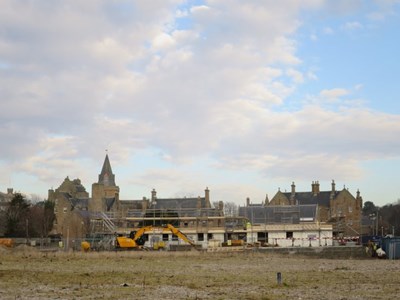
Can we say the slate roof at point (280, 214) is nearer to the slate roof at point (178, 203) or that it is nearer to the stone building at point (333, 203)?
the stone building at point (333, 203)

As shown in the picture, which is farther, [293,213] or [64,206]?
[64,206]

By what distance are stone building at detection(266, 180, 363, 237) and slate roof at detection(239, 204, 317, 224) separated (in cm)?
800

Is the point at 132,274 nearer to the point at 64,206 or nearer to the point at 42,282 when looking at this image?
the point at 42,282

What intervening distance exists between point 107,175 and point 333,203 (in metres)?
56.0

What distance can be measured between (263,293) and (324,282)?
554cm

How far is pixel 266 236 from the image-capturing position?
297 feet

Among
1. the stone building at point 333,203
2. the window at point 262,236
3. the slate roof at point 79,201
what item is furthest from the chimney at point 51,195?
the window at point 262,236

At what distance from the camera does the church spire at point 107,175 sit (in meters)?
138

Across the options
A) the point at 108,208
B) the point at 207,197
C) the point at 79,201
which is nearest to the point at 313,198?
the point at 207,197

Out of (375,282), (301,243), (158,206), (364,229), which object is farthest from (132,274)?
(364,229)

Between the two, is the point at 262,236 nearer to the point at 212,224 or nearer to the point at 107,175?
the point at 212,224

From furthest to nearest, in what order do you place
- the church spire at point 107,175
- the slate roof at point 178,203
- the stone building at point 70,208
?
the church spire at point 107,175 → the slate roof at point 178,203 → the stone building at point 70,208

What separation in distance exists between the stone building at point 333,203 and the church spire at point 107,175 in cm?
4165

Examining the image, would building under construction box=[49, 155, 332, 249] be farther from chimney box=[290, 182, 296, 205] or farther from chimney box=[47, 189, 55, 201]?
chimney box=[47, 189, 55, 201]
